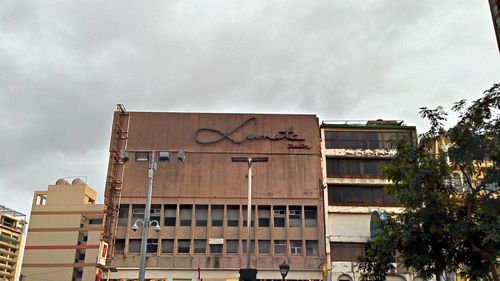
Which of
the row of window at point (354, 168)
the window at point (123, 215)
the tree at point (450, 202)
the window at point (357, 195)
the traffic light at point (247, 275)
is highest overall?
the row of window at point (354, 168)

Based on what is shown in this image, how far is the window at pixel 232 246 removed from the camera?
50491 mm

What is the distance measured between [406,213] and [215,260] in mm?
31704

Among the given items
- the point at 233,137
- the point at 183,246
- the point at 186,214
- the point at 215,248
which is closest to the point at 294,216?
the point at 215,248

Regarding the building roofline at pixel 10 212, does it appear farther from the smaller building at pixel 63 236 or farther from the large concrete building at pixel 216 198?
the large concrete building at pixel 216 198

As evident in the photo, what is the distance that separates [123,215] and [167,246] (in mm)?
5383

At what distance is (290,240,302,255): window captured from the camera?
165ft

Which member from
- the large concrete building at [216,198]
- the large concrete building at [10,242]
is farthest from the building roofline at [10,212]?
the large concrete building at [216,198]

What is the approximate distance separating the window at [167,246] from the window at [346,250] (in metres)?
15.2

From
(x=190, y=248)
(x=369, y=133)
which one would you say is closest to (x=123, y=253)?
(x=190, y=248)

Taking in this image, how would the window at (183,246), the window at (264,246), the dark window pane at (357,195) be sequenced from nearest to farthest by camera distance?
1. the window at (183,246)
2. the window at (264,246)
3. the dark window pane at (357,195)

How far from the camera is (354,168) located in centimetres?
5212

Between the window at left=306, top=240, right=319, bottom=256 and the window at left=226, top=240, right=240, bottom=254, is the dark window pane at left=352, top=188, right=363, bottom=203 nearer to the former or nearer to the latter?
the window at left=306, top=240, right=319, bottom=256

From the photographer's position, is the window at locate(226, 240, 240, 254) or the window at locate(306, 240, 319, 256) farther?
the window at locate(226, 240, 240, 254)

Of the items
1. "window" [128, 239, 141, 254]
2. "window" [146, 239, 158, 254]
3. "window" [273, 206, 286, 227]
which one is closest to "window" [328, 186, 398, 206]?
"window" [273, 206, 286, 227]
